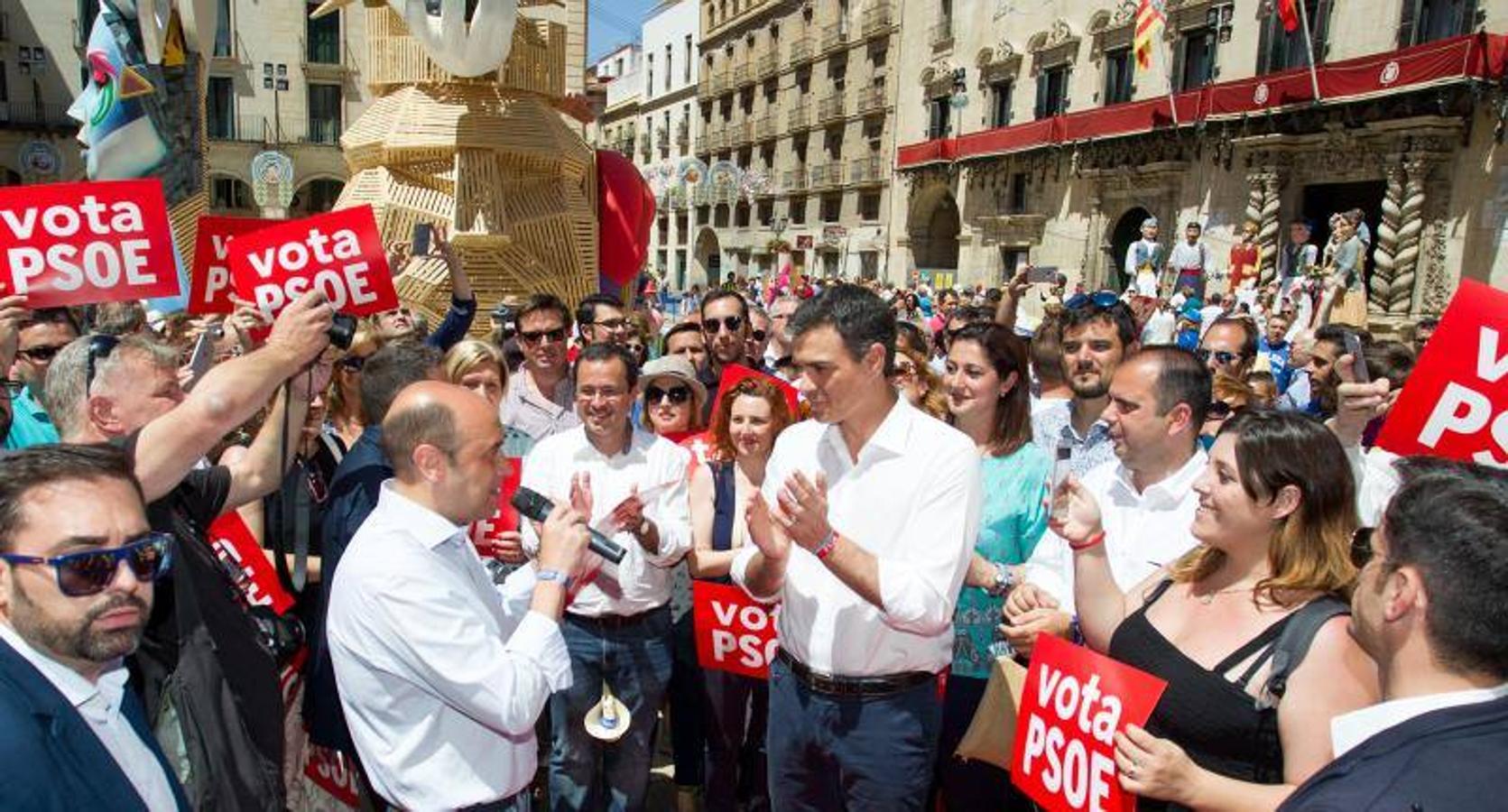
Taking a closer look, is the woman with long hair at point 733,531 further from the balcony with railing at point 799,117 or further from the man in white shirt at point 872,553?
the balcony with railing at point 799,117

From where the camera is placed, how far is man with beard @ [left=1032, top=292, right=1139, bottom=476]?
4.06 m

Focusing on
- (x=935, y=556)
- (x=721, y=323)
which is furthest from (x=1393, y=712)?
(x=721, y=323)

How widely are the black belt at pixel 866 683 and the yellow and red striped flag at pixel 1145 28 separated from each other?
69.2 ft

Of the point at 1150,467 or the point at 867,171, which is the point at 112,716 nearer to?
the point at 1150,467

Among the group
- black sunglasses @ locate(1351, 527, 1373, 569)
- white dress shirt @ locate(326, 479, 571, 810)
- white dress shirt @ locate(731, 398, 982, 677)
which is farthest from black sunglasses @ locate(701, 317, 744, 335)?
black sunglasses @ locate(1351, 527, 1373, 569)

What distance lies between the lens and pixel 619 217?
27.4 feet

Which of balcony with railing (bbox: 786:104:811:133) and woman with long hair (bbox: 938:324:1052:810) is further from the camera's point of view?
balcony with railing (bbox: 786:104:811:133)

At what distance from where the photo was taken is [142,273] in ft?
12.8

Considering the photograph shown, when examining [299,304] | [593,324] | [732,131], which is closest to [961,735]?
[299,304]

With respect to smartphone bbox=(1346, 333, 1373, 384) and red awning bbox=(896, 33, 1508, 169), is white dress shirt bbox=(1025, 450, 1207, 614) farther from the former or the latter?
red awning bbox=(896, 33, 1508, 169)

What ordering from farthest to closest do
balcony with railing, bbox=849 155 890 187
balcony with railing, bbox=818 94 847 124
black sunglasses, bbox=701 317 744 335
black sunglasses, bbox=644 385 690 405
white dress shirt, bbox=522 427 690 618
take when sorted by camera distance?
1. balcony with railing, bbox=818 94 847 124
2. balcony with railing, bbox=849 155 890 187
3. black sunglasses, bbox=701 317 744 335
4. black sunglasses, bbox=644 385 690 405
5. white dress shirt, bbox=522 427 690 618

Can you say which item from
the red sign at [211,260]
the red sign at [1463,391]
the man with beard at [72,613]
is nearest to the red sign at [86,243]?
the red sign at [211,260]

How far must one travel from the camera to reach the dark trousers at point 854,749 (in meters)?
2.72

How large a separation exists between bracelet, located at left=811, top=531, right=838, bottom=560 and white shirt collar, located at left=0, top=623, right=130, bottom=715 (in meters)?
1.55
